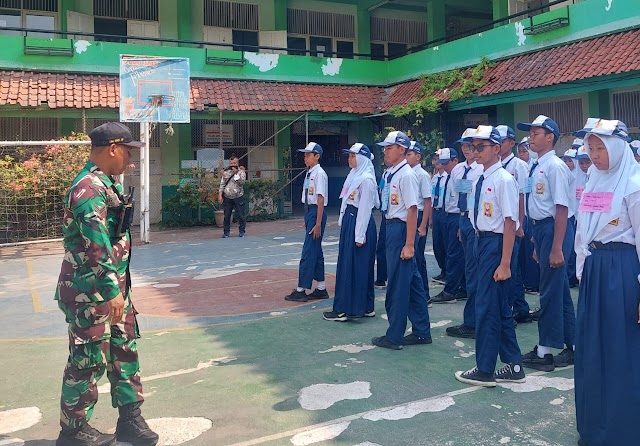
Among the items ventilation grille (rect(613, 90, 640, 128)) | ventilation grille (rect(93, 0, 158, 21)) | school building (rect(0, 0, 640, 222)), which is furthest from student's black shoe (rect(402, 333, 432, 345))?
ventilation grille (rect(93, 0, 158, 21))

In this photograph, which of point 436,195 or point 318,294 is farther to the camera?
point 436,195

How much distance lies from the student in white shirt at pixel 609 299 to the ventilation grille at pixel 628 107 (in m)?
10.5

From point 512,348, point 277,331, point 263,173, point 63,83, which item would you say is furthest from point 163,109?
point 512,348

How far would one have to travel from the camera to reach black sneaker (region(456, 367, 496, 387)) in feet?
13.5

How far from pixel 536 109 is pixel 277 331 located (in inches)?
443

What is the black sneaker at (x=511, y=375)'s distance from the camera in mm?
4188

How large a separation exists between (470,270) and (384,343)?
0.98m

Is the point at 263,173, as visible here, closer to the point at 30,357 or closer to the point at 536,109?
the point at 536,109

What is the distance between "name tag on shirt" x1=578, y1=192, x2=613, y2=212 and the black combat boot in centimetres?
277

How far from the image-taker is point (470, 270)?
479 cm

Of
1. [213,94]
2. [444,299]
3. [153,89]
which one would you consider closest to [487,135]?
[444,299]

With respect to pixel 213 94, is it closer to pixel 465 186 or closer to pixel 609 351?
pixel 465 186

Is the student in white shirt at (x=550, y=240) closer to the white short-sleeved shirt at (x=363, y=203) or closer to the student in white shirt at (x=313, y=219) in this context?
the white short-sleeved shirt at (x=363, y=203)

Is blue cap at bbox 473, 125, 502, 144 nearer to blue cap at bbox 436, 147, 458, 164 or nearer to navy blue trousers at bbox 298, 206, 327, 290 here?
navy blue trousers at bbox 298, 206, 327, 290
